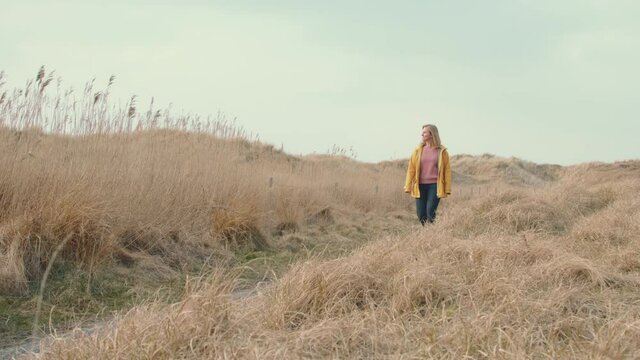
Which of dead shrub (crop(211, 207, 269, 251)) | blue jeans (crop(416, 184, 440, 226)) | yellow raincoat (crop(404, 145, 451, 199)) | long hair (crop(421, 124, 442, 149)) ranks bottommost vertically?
dead shrub (crop(211, 207, 269, 251))

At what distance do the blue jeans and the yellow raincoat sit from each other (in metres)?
0.09

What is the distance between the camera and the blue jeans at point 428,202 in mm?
9367

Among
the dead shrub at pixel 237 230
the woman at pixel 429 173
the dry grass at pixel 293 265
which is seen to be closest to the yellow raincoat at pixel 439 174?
the woman at pixel 429 173

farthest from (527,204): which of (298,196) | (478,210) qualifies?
(298,196)

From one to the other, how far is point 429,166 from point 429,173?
0.33ft

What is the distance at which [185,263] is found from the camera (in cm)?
679

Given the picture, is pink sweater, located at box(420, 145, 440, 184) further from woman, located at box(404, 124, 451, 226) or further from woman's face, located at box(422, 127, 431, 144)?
woman's face, located at box(422, 127, 431, 144)

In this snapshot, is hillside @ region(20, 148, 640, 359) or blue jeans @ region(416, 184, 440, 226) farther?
blue jeans @ region(416, 184, 440, 226)

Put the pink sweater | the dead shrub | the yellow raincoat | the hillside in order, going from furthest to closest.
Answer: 1. the pink sweater
2. the yellow raincoat
3. the dead shrub
4. the hillside

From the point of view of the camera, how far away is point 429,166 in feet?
30.8

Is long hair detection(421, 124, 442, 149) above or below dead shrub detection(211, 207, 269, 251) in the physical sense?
above

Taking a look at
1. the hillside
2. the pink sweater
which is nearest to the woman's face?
the pink sweater

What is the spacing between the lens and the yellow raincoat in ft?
30.2

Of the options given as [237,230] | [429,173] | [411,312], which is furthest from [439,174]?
[411,312]
